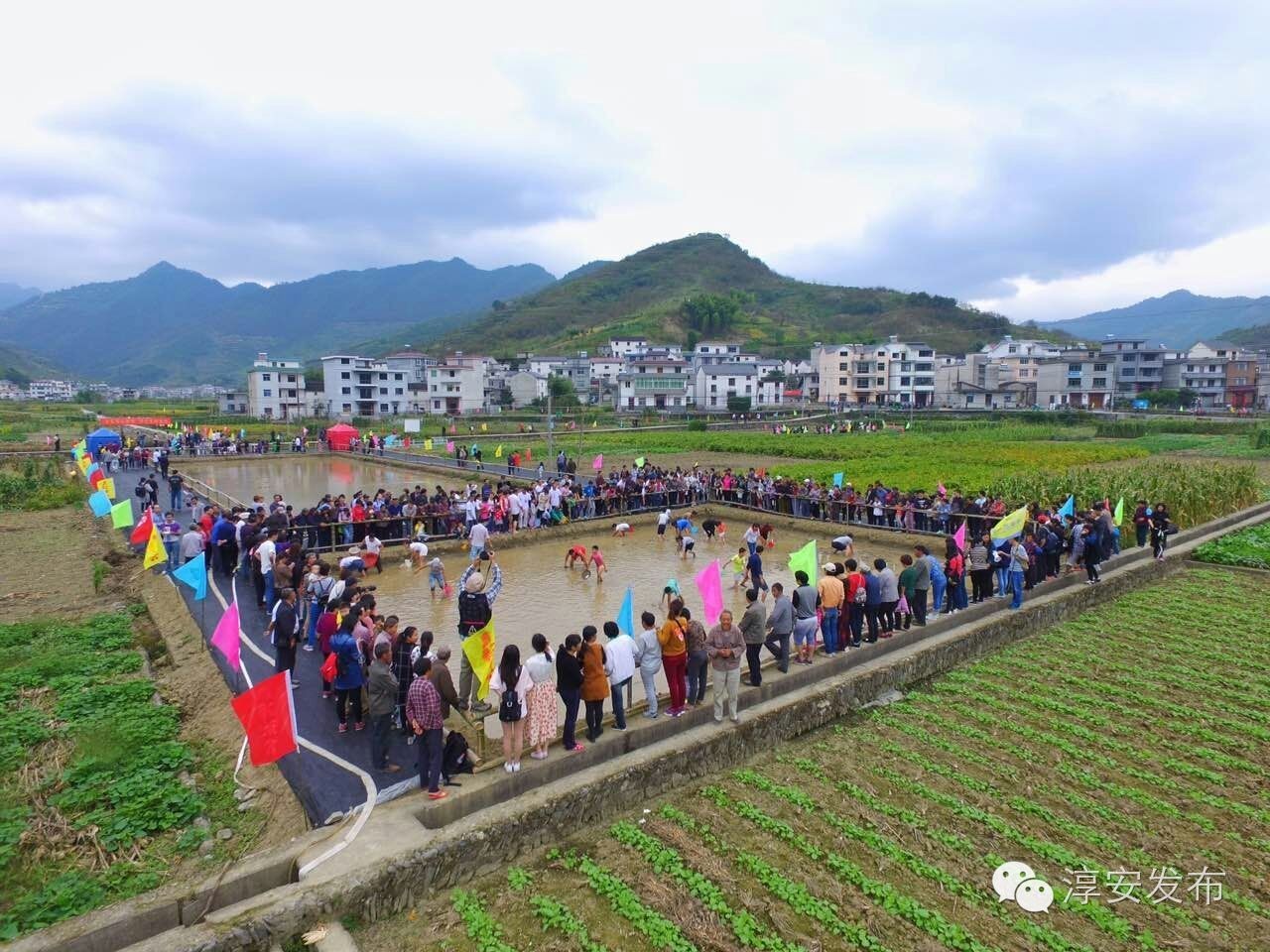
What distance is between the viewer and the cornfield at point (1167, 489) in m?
21.5

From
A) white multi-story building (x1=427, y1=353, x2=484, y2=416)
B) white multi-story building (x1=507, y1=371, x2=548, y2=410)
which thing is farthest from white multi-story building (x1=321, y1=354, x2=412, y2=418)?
white multi-story building (x1=507, y1=371, x2=548, y2=410)

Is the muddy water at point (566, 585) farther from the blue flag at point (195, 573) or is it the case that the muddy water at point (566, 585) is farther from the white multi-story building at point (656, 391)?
the white multi-story building at point (656, 391)

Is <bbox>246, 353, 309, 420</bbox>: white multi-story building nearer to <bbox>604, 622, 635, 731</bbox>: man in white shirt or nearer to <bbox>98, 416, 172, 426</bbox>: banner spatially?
<bbox>98, 416, 172, 426</bbox>: banner

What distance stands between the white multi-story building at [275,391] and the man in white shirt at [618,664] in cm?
8469

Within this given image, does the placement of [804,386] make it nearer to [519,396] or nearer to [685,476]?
[519,396]

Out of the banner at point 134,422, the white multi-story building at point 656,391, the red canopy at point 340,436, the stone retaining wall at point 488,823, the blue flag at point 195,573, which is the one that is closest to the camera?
the stone retaining wall at point 488,823

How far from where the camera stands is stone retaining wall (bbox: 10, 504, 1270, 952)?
17.6 feet

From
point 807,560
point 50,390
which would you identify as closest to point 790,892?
point 807,560

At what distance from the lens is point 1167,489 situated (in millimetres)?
21891

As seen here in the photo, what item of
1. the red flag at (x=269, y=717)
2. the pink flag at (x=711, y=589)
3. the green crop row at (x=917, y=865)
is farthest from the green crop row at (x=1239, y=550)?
the red flag at (x=269, y=717)

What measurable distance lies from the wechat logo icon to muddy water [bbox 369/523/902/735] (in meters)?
3.77

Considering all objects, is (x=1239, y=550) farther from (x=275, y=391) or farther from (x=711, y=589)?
(x=275, y=391)

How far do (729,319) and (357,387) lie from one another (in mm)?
82948

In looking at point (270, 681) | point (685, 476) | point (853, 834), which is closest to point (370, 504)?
point (685, 476)
